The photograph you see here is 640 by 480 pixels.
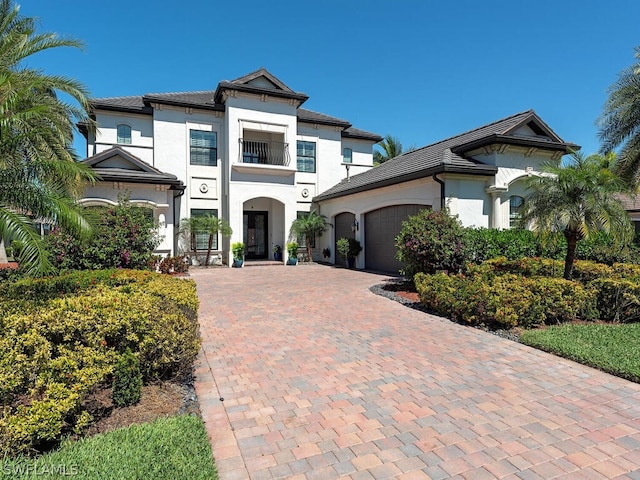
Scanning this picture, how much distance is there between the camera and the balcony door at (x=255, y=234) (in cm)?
2164

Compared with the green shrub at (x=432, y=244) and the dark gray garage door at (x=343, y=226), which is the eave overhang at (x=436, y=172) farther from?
the dark gray garage door at (x=343, y=226)

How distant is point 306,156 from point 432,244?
12.6 meters

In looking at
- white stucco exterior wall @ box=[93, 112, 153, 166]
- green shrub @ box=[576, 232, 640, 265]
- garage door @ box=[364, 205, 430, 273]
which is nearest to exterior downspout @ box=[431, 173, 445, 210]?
garage door @ box=[364, 205, 430, 273]

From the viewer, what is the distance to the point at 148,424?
11.4 feet

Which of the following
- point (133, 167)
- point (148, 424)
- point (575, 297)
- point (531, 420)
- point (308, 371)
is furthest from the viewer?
point (133, 167)

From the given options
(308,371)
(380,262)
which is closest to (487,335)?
(308,371)

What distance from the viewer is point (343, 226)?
19.2 metres

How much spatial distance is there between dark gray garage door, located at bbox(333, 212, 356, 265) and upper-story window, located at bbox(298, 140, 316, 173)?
11.8 feet

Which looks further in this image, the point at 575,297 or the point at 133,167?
the point at 133,167

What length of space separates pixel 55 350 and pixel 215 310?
4.80 m

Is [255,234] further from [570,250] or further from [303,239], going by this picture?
[570,250]

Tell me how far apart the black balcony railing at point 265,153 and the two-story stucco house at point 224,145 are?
0.06 m

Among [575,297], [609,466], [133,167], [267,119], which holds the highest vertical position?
[267,119]

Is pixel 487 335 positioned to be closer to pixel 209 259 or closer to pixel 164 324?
pixel 164 324
